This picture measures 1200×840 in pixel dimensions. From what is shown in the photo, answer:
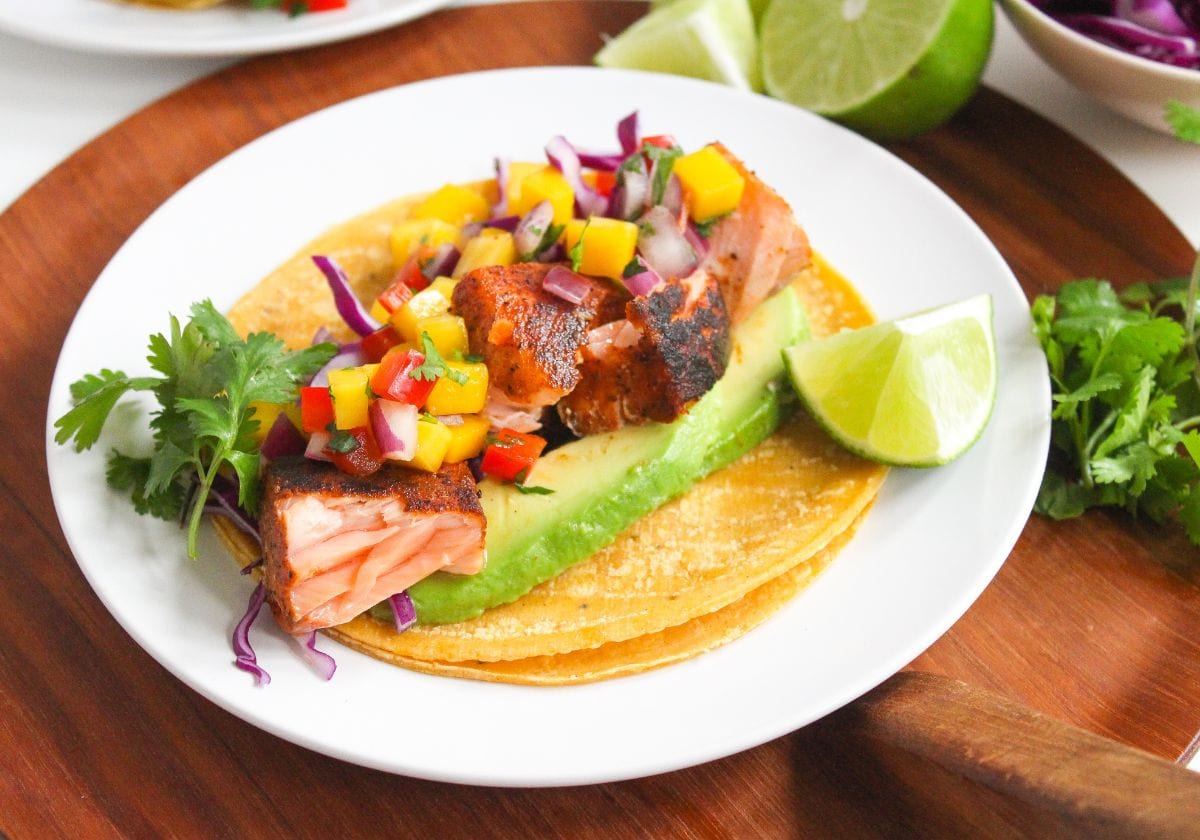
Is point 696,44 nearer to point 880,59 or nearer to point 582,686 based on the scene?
point 880,59

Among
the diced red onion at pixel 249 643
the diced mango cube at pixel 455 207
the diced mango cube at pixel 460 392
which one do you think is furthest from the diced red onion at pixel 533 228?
the diced red onion at pixel 249 643

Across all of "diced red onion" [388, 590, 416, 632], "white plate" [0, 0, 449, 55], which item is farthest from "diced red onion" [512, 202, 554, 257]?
"white plate" [0, 0, 449, 55]

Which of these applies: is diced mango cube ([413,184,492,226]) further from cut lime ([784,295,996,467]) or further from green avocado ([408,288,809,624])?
cut lime ([784,295,996,467])

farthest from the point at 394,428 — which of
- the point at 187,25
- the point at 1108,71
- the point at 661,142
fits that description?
the point at 1108,71

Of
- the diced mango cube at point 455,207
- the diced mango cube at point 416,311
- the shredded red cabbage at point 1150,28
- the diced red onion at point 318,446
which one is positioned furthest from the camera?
the shredded red cabbage at point 1150,28

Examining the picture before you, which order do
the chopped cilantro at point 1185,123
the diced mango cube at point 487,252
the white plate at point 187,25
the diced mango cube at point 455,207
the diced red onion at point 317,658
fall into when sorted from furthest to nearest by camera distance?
the white plate at point 187,25, the diced mango cube at point 455,207, the chopped cilantro at point 1185,123, the diced mango cube at point 487,252, the diced red onion at point 317,658

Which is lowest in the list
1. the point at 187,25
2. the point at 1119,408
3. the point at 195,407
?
the point at 1119,408

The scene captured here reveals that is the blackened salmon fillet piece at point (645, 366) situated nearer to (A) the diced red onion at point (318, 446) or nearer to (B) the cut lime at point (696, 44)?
(A) the diced red onion at point (318, 446)
